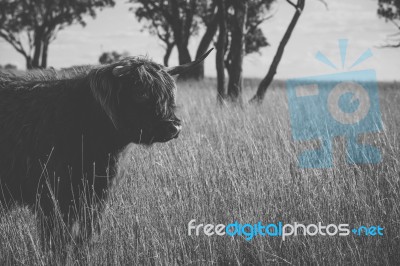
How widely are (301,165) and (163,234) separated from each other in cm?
195

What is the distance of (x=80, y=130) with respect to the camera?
2922 mm

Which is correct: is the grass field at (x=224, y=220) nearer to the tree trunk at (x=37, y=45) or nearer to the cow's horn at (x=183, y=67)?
the cow's horn at (x=183, y=67)

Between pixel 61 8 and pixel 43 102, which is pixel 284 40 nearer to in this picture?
pixel 43 102

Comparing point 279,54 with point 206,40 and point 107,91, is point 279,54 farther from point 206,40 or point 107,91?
point 206,40

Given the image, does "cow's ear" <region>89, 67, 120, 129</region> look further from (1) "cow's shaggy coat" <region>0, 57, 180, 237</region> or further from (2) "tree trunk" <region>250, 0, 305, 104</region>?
(2) "tree trunk" <region>250, 0, 305, 104</region>

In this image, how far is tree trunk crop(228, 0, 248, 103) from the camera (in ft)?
31.4

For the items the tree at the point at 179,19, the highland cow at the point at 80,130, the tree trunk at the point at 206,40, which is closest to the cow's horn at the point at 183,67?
the highland cow at the point at 80,130

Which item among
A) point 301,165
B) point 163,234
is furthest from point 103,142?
point 301,165

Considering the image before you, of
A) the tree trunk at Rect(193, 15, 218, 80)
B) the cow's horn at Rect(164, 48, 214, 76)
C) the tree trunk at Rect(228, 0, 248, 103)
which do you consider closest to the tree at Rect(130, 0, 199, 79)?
the tree trunk at Rect(193, 15, 218, 80)

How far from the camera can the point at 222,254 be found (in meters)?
2.82

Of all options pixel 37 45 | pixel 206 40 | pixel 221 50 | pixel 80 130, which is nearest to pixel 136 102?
pixel 80 130

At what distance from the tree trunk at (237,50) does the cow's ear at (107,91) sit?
6823 mm

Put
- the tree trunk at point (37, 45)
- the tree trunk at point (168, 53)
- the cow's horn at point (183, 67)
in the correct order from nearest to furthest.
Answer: the cow's horn at point (183, 67), the tree trunk at point (37, 45), the tree trunk at point (168, 53)

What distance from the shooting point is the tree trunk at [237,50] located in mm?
9586
